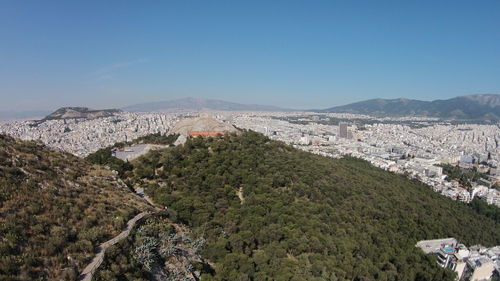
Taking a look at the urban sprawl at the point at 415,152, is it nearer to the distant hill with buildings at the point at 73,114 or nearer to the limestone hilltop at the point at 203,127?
the distant hill with buildings at the point at 73,114

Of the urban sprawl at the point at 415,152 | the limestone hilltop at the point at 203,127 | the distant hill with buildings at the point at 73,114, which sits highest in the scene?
the distant hill with buildings at the point at 73,114

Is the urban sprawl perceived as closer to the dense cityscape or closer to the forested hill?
the dense cityscape

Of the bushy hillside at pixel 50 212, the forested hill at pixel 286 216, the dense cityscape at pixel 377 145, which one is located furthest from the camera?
the dense cityscape at pixel 377 145

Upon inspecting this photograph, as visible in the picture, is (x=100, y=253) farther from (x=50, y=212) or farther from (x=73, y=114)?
(x=73, y=114)

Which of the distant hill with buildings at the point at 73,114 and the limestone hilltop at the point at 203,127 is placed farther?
the distant hill with buildings at the point at 73,114

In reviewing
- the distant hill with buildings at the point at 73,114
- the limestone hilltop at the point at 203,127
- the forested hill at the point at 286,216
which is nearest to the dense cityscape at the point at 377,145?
the distant hill with buildings at the point at 73,114

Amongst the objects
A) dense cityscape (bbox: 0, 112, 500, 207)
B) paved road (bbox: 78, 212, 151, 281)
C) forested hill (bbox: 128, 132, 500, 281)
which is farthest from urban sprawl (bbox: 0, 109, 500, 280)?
paved road (bbox: 78, 212, 151, 281)

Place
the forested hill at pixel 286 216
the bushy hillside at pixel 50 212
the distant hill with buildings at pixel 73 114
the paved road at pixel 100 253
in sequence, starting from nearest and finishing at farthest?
the bushy hillside at pixel 50 212, the paved road at pixel 100 253, the forested hill at pixel 286 216, the distant hill with buildings at pixel 73 114
